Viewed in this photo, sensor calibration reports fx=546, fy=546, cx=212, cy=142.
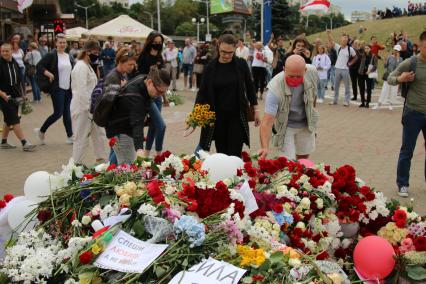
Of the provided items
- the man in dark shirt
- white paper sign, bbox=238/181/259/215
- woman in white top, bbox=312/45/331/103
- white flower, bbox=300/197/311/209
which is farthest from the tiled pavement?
white paper sign, bbox=238/181/259/215

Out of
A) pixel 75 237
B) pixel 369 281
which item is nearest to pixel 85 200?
pixel 75 237

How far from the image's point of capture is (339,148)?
9375mm

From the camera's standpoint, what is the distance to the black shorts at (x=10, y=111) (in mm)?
8805

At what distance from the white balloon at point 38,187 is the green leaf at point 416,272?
2325 mm

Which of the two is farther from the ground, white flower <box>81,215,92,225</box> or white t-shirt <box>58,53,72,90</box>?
white t-shirt <box>58,53,72,90</box>

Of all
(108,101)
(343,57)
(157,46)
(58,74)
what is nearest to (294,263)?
(108,101)

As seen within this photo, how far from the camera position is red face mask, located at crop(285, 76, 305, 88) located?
5.00 m

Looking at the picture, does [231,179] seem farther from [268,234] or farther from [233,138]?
[233,138]

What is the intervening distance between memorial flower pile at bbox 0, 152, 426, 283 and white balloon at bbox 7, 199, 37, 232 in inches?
1.8

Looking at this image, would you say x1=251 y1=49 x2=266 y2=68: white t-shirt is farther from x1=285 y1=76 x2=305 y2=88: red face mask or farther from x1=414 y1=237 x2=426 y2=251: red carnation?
x1=414 y1=237 x2=426 y2=251: red carnation

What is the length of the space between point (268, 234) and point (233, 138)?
290 centimetres

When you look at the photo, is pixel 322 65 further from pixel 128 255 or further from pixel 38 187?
pixel 128 255

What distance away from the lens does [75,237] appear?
9.73ft

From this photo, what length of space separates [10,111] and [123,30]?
19.7 meters
